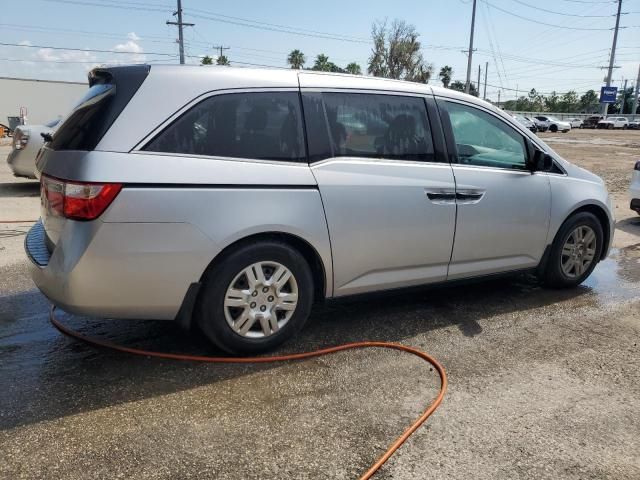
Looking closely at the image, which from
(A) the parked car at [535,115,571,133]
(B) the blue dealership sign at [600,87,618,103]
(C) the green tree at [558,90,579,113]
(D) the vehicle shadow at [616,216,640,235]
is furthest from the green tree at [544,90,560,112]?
(D) the vehicle shadow at [616,216,640,235]

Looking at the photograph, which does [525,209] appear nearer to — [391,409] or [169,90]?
[391,409]

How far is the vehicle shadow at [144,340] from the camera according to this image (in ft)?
10.1

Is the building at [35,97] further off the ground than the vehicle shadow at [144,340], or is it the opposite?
the building at [35,97]

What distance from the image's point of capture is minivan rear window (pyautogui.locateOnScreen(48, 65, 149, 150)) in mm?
3082

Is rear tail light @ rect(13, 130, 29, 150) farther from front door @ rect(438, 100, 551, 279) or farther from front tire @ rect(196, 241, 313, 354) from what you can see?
front door @ rect(438, 100, 551, 279)

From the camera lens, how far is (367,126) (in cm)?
384

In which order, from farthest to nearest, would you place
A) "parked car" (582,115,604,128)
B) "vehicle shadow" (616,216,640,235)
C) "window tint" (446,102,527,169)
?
"parked car" (582,115,604,128), "vehicle shadow" (616,216,640,235), "window tint" (446,102,527,169)

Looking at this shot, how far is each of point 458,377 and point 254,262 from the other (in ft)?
4.73

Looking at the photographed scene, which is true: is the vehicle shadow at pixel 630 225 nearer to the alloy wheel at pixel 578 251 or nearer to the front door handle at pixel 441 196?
the alloy wheel at pixel 578 251

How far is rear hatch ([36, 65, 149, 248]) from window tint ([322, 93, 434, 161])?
127 cm

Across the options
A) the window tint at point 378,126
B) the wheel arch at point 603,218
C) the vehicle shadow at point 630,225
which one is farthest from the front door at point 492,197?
the vehicle shadow at point 630,225

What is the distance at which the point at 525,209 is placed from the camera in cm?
455

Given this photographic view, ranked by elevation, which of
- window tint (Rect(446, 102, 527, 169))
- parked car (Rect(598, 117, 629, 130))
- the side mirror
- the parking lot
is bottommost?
the parking lot

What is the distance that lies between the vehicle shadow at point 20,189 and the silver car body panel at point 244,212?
7.26m
